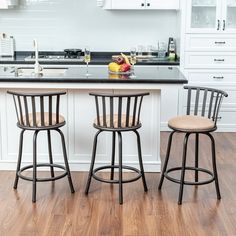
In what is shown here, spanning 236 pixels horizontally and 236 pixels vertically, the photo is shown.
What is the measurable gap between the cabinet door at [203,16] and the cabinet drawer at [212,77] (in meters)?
0.51

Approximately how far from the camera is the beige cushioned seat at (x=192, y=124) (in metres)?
3.87

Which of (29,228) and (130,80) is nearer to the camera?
(29,228)

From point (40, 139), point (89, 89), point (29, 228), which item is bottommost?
point (29, 228)

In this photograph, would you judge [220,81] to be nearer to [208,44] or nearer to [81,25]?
[208,44]

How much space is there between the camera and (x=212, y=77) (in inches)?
240

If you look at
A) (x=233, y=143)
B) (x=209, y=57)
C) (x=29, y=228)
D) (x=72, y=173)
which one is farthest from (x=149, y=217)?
(x=209, y=57)

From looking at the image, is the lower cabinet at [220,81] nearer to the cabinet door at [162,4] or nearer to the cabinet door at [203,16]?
the cabinet door at [203,16]

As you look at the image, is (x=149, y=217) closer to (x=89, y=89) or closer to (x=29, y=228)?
(x=29, y=228)

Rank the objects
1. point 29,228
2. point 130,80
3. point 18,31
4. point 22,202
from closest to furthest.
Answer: point 29,228
point 22,202
point 130,80
point 18,31

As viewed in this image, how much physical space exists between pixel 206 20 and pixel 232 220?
10.0 ft

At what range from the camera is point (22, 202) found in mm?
3957

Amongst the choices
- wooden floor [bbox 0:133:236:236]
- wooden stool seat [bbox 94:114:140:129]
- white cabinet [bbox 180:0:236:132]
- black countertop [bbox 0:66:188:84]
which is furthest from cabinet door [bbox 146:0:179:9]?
wooden stool seat [bbox 94:114:140:129]

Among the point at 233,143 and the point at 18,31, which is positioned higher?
the point at 18,31

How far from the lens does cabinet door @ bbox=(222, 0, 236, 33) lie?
235 inches
